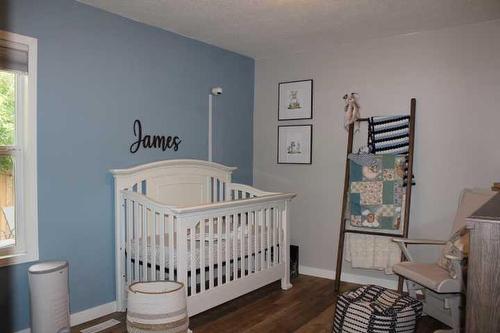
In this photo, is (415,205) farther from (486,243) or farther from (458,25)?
(486,243)

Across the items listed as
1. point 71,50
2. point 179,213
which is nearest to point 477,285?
point 179,213

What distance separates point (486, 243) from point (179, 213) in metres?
1.72

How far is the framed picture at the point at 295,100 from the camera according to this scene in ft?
13.5

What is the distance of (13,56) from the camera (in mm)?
2508

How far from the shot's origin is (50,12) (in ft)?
8.77

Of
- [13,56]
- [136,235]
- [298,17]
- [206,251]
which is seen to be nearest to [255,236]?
[206,251]

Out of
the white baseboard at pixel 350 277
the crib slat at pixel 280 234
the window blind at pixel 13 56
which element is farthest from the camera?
the white baseboard at pixel 350 277

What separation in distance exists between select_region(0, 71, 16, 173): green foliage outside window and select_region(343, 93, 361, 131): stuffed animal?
2.63 metres

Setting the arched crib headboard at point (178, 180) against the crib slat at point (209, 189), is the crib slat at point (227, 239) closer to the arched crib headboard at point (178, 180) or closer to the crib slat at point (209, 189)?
the arched crib headboard at point (178, 180)

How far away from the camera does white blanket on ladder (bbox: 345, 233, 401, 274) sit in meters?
3.57

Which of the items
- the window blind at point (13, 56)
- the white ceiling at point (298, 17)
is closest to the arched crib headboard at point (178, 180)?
the window blind at point (13, 56)

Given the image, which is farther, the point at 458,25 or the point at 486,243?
the point at 458,25

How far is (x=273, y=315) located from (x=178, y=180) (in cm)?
130

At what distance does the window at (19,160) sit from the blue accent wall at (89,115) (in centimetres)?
5
